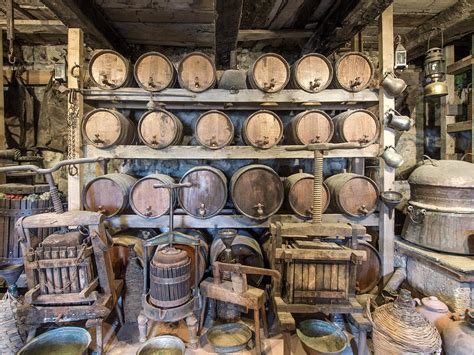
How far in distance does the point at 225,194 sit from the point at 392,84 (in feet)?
6.89

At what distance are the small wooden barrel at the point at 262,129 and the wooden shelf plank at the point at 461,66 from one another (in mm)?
3149

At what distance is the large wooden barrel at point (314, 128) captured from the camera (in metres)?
2.76

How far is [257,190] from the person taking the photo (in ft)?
8.95

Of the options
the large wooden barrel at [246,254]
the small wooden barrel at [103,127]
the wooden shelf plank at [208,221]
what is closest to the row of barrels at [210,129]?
the small wooden barrel at [103,127]

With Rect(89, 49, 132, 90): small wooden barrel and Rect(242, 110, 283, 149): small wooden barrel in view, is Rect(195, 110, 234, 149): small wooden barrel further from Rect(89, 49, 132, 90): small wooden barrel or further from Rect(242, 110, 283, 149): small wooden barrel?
Rect(89, 49, 132, 90): small wooden barrel

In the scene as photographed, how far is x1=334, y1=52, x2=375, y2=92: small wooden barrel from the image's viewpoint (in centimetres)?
280

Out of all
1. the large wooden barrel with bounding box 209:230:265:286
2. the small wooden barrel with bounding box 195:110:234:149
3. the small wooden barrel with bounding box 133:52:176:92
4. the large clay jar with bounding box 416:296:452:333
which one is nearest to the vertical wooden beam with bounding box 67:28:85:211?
the small wooden barrel with bounding box 133:52:176:92

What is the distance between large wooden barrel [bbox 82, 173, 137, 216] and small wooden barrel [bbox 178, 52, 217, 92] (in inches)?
50.1

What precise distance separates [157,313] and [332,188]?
6.86ft

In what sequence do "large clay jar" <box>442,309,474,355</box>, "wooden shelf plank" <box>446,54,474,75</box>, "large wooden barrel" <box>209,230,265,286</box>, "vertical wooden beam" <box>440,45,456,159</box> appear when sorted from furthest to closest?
"vertical wooden beam" <box>440,45,456,159</box>
"wooden shelf plank" <box>446,54,474,75</box>
"large wooden barrel" <box>209,230,265,286</box>
"large clay jar" <box>442,309,474,355</box>

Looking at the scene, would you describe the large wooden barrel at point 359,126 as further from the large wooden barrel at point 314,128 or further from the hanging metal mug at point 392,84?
the hanging metal mug at point 392,84

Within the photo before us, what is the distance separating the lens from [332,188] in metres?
2.84

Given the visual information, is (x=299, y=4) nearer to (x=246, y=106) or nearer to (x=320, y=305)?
(x=246, y=106)

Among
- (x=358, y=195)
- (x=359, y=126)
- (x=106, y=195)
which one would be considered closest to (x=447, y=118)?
(x=359, y=126)
